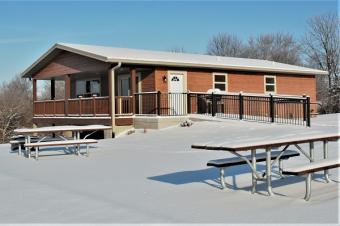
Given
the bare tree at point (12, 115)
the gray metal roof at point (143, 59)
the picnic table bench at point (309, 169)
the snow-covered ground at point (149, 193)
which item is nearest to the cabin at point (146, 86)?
the gray metal roof at point (143, 59)

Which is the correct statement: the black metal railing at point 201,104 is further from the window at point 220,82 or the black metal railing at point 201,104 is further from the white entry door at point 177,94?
the window at point 220,82

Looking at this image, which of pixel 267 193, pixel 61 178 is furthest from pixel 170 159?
pixel 267 193

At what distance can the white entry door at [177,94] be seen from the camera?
20.5m

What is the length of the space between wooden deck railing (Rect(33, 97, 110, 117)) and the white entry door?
291cm

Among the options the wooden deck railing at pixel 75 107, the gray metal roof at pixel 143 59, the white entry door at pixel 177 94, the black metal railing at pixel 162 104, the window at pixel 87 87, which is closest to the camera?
the gray metal roof at pixel 143 59

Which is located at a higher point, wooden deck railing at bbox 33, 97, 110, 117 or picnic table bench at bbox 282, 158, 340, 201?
wooden deck railing at bbox 33, 97, 110, 117

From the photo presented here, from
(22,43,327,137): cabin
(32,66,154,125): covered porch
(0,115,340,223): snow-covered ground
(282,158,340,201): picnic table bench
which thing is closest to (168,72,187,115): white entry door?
(22,43,327,137): cabin

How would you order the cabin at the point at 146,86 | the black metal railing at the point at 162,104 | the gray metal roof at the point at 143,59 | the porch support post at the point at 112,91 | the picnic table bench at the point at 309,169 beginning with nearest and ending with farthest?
the picnic table bench at the point at 309,169, the porch support post at the point at 112,91, the gray metal roof at the point at 143,59, the cabin at the point at 146,86, the black metal railing at the point at 162,104

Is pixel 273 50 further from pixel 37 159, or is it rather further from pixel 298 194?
pixel 298 194

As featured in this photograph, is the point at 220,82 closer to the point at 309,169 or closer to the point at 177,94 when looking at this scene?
the point at 177,94

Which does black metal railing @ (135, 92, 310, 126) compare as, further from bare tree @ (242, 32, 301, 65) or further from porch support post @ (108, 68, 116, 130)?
bare tree @ (242, 32, 301, 65)

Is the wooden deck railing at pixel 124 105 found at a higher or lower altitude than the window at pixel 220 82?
lower

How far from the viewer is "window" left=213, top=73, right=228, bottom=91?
23.0 m

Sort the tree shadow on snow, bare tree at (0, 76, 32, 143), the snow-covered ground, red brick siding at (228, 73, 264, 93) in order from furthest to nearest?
bare tree at (0, 76, 32, 143) < red brick siding at (228, 73, 264, 93) < the tree shadow on snow < the snow-covered ground
